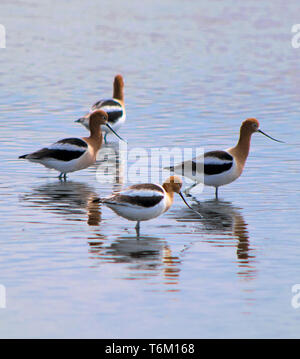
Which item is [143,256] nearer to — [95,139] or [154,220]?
[154,220]

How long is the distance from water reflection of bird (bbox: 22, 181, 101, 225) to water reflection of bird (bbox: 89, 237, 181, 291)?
1564 millimetres

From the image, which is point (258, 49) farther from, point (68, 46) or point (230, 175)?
point (230, 175)

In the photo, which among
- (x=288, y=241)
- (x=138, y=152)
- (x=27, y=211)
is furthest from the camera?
(x=138, y=152)

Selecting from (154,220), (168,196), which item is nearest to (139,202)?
(168,196)

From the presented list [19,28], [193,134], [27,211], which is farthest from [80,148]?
[19,28]

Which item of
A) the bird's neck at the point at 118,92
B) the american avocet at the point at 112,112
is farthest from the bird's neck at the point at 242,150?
the bird's neck at the point at 118,92

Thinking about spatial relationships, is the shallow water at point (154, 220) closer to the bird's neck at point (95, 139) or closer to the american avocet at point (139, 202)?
the american avocet at point (139, 202)

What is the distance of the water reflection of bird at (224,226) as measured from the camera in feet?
42.7

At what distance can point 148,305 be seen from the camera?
35.9ft

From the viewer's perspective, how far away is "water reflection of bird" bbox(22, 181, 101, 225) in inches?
625

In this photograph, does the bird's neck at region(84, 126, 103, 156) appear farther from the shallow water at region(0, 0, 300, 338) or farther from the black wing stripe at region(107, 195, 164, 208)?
the black wing stripe at region(107, 195, 164, 208)

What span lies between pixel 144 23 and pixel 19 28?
294 inches

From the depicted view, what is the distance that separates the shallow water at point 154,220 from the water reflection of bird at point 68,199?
0.04 meters

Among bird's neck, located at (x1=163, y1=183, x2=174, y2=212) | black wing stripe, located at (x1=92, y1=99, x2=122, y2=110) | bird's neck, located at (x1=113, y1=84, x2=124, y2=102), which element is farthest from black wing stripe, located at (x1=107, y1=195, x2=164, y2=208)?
bird's neck, located at (x1=113, y1=84, x2=124, y2=102)
